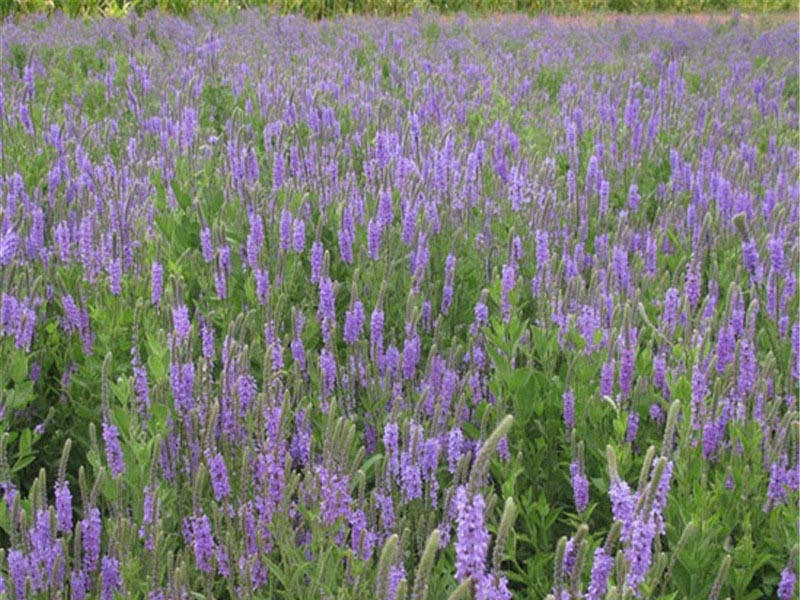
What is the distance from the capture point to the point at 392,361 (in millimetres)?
2596

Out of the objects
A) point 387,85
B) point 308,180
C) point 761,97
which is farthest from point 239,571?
point 761,97

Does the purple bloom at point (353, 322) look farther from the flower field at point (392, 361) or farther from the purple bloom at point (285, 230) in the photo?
the purple bloom at point (285, 230)

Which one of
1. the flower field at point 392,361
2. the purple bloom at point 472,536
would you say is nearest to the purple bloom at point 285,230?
the flower field at point 392,361

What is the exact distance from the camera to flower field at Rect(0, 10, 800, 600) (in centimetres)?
182

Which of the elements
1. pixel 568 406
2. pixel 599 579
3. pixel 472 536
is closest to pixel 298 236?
pixel 568 406

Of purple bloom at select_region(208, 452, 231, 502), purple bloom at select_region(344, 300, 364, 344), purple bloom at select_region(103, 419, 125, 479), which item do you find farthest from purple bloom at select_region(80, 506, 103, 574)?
purple bloom at select_region(344, 300, 364, 344)

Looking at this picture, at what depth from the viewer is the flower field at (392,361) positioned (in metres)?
1.82

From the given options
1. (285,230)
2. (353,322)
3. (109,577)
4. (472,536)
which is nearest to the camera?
(472,536)

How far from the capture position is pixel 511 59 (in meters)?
8.53

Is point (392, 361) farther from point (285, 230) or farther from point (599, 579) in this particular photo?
point (599, 579)

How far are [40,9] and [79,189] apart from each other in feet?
33.0

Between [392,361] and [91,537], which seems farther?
[392,361]

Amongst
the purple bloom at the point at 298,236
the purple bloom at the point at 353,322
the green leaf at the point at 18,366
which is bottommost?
the green leaf at the point at 18,366

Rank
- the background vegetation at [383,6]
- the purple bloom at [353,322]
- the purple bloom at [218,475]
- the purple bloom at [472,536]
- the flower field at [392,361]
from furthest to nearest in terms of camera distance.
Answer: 1. the background vegetation at [383,6]
2. the purple bloom at [353,322]
3. the purple bloom at [218,475]
4. the flower field at [392,361]
5. the purple bloom at [472,536]
